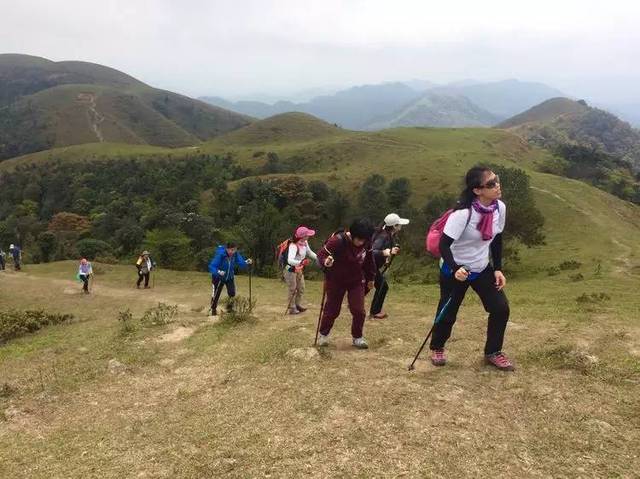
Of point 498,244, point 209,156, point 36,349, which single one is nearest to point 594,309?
point 498,244

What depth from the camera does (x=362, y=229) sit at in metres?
7.70

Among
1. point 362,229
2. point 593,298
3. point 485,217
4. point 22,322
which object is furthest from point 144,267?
point 485,217

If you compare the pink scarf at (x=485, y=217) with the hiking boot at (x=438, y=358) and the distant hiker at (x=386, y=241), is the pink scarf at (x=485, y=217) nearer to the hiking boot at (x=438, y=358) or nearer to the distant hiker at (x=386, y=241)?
the hiking boot at (x=438, y=358)

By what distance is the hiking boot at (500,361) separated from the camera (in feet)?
23.6

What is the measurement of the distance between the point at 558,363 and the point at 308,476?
450 cm

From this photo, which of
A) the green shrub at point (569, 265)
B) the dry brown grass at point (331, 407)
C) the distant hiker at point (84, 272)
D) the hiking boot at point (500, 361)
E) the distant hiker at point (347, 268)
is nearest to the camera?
the dry brown grass at point (331, 407)

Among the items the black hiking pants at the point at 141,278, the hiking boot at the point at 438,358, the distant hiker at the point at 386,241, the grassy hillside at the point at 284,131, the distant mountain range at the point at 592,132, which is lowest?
the black hiking pants at the point at 141,278

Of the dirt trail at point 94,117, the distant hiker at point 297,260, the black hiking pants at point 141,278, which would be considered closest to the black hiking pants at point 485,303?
the distant hiker at point 297,260

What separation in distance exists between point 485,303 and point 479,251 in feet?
2.82

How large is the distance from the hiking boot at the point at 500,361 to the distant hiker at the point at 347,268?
7.29 feet

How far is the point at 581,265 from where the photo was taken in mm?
27156

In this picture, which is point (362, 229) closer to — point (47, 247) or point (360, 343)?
point (360, 343)

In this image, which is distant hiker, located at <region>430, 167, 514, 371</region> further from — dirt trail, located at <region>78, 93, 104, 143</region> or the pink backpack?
dirt trail, located at <region>78, 93, 104, 143</region>

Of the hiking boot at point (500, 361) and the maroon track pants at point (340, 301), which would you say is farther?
the maroon track pants at point (340, 301)
